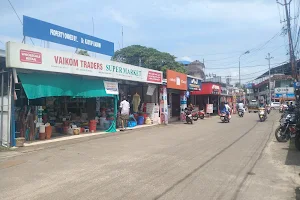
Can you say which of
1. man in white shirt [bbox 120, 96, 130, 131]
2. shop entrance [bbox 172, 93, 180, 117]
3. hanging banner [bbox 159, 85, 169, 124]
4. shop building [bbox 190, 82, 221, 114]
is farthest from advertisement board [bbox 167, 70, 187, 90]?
shop building [bbox 190, 82, 221, 114]

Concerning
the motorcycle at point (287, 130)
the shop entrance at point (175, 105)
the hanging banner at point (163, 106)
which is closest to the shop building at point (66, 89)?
the hanging banner at point (163, 106)

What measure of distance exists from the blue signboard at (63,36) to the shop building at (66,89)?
1.11 metres

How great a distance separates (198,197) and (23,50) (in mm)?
8471

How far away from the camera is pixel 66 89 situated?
12.9 metres

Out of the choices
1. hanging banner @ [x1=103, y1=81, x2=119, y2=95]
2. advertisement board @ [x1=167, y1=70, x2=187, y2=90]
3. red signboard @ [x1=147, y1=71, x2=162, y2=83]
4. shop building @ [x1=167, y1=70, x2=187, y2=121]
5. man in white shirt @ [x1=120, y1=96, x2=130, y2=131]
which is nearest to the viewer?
hanging banner @ [x1=103, y1=81, x2=119, y2=95]

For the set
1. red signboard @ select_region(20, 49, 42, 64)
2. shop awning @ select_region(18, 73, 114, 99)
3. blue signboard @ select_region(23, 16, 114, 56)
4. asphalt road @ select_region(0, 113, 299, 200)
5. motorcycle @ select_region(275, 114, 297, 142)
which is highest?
blue signboard @ select_region(23, 16, 114, 56)

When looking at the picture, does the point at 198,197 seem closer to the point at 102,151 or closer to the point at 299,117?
the point at 102,151

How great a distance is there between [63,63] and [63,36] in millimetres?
1953

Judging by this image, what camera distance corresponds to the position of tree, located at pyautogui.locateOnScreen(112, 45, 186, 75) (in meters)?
49.3

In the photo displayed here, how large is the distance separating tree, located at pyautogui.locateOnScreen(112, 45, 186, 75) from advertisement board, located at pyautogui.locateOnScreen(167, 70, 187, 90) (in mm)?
24232

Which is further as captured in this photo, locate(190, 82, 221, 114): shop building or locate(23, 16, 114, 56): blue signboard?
locate(190, 82, 221, 114): shop building

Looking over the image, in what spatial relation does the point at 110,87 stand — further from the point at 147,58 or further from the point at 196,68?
the point at 196,68

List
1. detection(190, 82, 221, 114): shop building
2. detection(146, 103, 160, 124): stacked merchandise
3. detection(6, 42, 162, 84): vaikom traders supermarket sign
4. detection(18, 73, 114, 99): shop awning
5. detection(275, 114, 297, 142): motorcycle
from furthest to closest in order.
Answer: detection(190, 82, 221, 114): shop building, detection(146, 103, 160, 124): stacked merchandise, detection(275, 114, 297, 142): motorcycle, detection(18, 73, 114, 99): shop awning, detection(6, 42, 162, 84): vaikom traders supermarket sign

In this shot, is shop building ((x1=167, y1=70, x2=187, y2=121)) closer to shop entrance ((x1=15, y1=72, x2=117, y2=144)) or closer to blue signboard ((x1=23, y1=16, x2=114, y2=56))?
shop entrance ((x1=15, y1=72, x2=117, y2=144))
